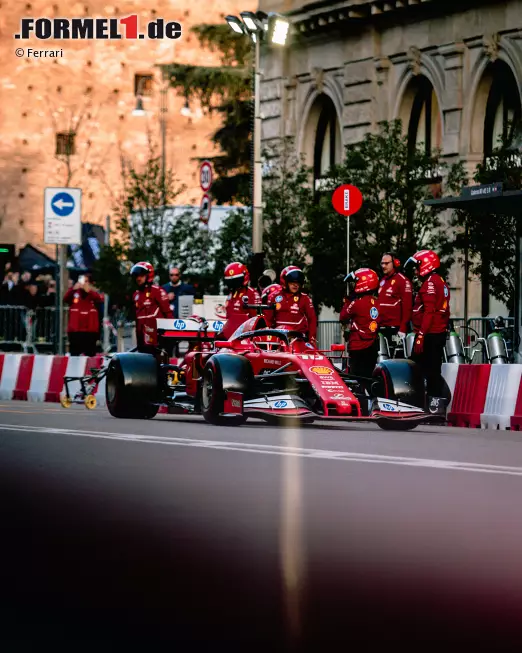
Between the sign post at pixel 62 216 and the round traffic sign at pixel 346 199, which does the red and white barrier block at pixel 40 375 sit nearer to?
the sign post at pixel 62 216

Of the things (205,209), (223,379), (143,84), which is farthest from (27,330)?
(143,84)

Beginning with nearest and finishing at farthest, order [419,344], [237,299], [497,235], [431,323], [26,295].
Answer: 1. [419,344]
2. [431,323]
3. [237,299]
4. [497,235]
5. [26,295]

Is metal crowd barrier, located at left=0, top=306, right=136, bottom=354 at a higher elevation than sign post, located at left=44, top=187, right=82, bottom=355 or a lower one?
lower

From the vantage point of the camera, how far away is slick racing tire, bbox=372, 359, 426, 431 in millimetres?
20453

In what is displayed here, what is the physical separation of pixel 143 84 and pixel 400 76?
42.9 m

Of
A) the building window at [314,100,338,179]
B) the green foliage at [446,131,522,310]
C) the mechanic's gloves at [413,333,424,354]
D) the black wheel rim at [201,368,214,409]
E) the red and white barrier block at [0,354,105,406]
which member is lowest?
the red and white barrier block at [0,354,105,406]

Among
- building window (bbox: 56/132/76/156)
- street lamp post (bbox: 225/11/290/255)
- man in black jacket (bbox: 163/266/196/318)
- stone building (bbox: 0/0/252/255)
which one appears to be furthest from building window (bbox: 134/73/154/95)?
man in black jacket (bbox: 163/266/196/318)

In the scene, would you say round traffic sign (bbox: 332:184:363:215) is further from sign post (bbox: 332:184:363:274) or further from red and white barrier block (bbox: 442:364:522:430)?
red and white barrier block (bbox: 442:364:522:430)

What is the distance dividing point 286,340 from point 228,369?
43.9 inches

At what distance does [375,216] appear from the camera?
34.7 m

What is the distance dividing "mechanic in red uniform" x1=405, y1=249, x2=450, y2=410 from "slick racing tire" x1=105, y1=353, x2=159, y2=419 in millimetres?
2908

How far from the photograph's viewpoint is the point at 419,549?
9594 mm

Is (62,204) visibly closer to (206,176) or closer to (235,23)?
(235,23)

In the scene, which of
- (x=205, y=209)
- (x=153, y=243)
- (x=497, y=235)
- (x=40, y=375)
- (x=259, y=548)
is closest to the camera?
(x=259, y=548)
